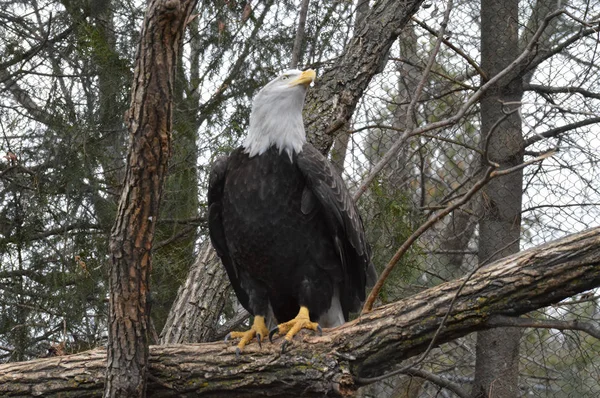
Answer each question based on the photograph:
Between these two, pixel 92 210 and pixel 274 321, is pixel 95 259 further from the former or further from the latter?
pixel 274 321

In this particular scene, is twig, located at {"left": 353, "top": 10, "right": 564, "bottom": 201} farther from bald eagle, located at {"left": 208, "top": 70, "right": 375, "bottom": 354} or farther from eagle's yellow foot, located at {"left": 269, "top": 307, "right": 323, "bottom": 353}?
eagle's yellow foot, located at {"left": 269, "top": 307, "right": 323, "bottom": 353}

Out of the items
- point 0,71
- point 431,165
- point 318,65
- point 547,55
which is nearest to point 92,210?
point 0,71

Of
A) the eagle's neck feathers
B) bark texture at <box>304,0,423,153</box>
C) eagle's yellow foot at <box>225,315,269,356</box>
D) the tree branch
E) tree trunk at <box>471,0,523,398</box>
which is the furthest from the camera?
tree trunk at <box>471,0,523,398</box>

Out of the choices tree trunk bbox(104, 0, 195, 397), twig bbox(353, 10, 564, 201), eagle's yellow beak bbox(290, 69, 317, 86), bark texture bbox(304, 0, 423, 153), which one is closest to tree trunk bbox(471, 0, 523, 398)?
bark texture bbox(304, 0, 423, 153)

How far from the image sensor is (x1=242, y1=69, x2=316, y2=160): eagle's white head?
3.22 m

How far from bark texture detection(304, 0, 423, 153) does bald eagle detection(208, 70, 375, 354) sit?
42 centimetres

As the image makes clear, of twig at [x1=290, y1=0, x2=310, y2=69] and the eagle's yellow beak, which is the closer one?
the eagle's yellow beak

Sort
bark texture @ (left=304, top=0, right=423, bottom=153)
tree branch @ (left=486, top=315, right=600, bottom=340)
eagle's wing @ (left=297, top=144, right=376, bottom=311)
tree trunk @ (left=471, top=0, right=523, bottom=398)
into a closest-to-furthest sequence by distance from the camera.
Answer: tree branch @ (left=486, top=315, right=600, bottom=340) → eagle's wing @ (left=297, top=144, right=376, bottom=311) → bark texture @ (left=304, top=0, right=423, bottom=153) → tree trunk @ (left=471, top=0, right=523, bottom=398)

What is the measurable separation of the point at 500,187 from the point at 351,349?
2217 mm

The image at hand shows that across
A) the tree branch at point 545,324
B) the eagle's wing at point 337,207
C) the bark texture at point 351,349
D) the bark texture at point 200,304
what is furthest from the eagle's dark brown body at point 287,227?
the tree branch at point 545,324

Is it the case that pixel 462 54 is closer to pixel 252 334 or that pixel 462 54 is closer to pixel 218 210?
pixel 218 210

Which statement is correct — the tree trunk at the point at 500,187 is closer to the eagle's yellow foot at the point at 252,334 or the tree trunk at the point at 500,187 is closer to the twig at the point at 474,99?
the twig at the point at 474,99

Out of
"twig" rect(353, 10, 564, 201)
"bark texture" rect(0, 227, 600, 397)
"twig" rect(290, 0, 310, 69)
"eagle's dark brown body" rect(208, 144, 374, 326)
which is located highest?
"twig" rect(290, 0, 310, 69)

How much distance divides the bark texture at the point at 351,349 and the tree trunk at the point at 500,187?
1.76m
